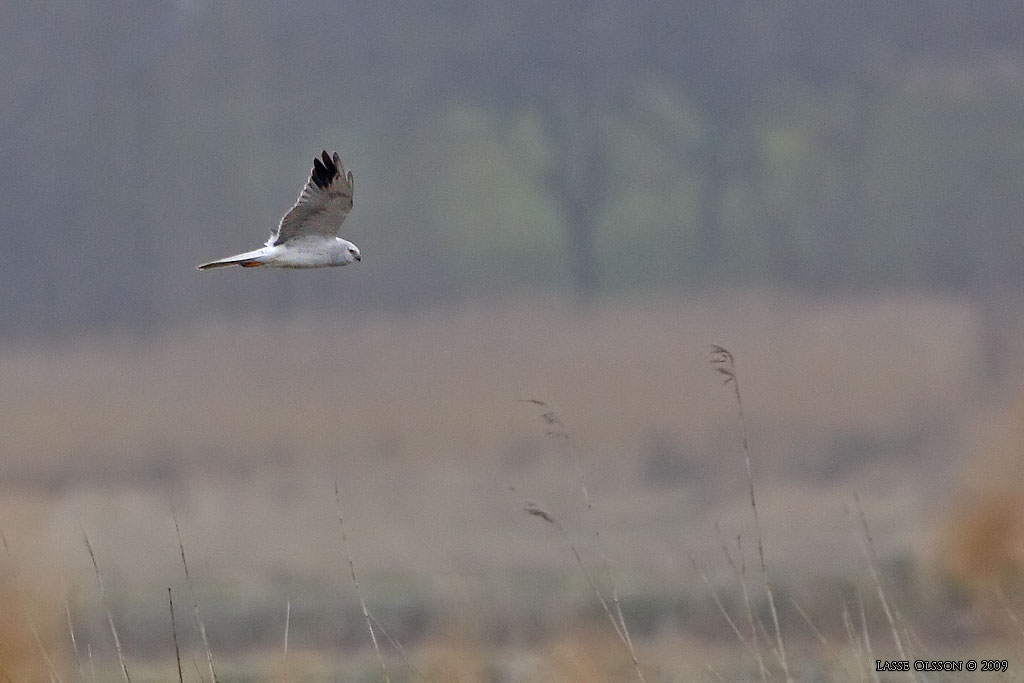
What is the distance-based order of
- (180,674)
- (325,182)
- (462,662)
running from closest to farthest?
1. (180,674)
2. (462,662)
3. (325,182)

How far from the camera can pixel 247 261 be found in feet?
44.8

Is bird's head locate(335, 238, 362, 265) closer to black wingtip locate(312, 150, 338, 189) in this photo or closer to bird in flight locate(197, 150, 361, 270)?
bird in flight locate(197, 150, 361, 270)

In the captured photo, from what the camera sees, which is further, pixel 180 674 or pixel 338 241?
pixel 338 241

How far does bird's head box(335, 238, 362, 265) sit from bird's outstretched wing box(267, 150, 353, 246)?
0.23m

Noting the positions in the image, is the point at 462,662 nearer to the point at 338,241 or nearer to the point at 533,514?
the point at 533,514

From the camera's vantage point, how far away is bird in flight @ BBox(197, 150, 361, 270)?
513 inches

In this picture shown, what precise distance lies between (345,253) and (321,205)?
0.83m

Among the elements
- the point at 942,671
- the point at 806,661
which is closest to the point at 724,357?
the point at 806,661

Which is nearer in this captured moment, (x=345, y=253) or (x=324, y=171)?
(x=324, y=171)

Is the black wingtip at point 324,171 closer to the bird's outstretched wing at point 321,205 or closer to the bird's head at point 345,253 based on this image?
the bird's outstretched wing at point 321,205

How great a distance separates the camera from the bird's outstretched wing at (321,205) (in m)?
13.0

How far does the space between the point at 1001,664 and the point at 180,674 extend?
3.69m

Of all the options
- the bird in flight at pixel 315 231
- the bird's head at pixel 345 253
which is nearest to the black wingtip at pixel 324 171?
the bird in flight at pixel 315 231

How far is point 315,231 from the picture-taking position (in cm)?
1364
